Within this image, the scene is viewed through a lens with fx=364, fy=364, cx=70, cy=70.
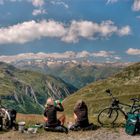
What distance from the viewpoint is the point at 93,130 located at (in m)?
27.3

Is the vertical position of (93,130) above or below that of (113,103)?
below

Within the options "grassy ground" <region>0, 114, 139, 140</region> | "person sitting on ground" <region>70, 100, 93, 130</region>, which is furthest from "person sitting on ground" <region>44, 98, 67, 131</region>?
"person sitting on ground" <region>70, 100, 93, 130</region>

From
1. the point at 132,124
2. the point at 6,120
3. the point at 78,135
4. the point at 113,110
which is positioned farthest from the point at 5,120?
the point at 132,124

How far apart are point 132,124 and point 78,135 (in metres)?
3.93

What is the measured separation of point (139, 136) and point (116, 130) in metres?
2.42

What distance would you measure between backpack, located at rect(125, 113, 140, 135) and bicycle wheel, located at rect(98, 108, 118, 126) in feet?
6.65

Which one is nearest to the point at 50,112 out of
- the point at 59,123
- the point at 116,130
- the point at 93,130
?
the point at 59,123

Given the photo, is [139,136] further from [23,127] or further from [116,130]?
[23,127]

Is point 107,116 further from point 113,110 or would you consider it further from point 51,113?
point 51,113

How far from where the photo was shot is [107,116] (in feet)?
93.4

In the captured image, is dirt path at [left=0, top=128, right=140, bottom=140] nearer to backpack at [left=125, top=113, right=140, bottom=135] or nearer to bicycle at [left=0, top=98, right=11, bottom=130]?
backpack at [left=125, top=113, right=140, bottom=135]

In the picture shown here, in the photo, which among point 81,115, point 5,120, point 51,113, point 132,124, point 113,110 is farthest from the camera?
point 5,120

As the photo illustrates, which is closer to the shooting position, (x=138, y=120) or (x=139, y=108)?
(x=138, y=120)

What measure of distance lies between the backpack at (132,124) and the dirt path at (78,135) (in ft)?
1.28
